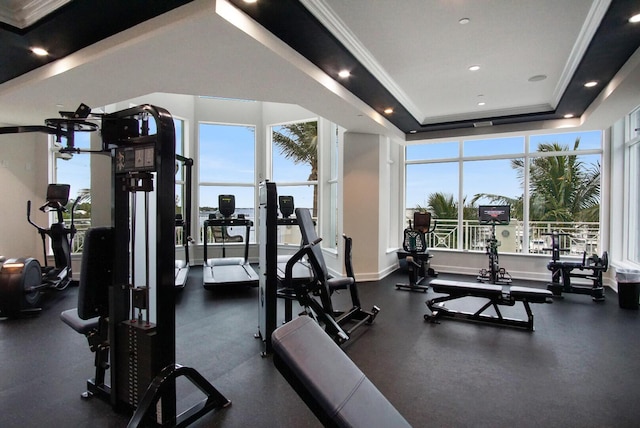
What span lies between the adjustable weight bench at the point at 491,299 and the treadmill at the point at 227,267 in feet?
9.78

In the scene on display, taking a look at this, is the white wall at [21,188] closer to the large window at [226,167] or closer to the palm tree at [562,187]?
the large window at [226,167]

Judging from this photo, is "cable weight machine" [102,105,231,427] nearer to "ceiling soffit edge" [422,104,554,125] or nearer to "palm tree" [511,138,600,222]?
"ceiling soffit edge" [422,104,554,125]

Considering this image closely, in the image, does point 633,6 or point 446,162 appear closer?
point 633,6

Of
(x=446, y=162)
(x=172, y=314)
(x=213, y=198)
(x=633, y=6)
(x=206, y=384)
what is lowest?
(x=206, y=384)

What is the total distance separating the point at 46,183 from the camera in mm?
6230

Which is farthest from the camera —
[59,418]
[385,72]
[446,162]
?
[446,162]

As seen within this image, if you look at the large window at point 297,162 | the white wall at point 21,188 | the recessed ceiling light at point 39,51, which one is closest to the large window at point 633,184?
the large window at point 297,162

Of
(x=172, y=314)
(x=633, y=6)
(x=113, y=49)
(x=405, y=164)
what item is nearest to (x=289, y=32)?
→ (x=113, y=49)

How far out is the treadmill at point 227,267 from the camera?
18.5 feet

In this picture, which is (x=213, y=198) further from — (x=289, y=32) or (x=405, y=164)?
(x=289, y=32)

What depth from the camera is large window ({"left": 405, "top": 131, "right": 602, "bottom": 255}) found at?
6.55 meters

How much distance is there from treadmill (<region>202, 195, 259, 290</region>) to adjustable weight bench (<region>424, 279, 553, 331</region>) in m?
2.98

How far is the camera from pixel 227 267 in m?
6.62

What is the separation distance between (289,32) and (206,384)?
294 centimetres
